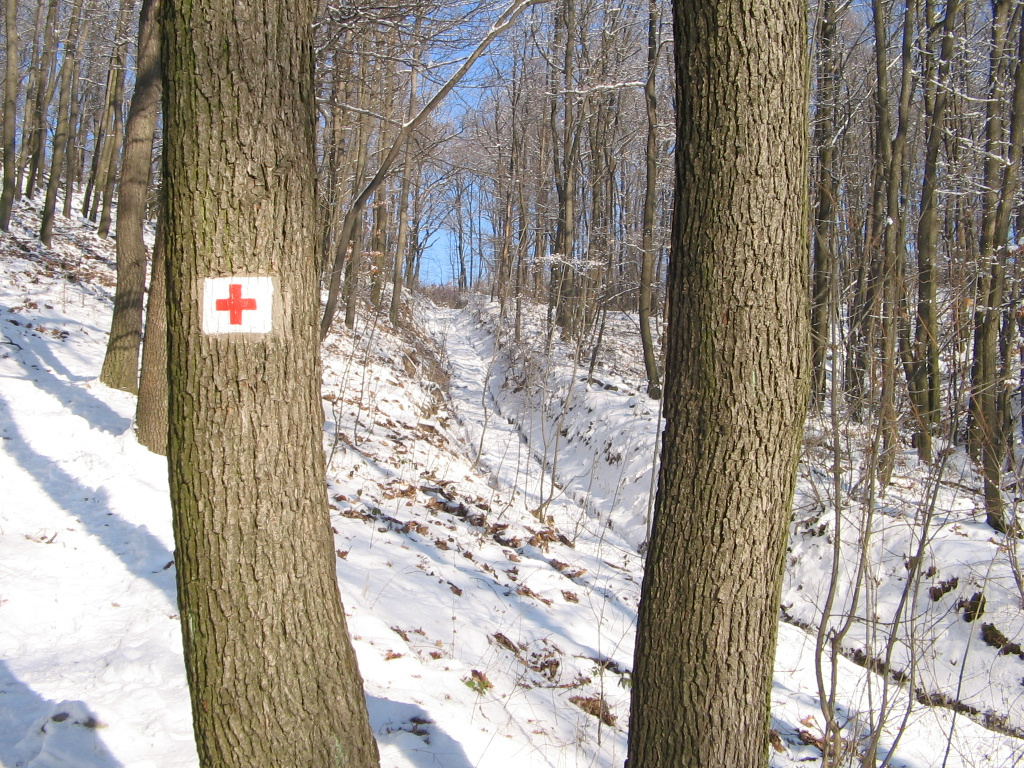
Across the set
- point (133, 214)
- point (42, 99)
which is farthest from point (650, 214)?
point (42, 99)

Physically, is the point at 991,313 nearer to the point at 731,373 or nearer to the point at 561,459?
the point at 561,459

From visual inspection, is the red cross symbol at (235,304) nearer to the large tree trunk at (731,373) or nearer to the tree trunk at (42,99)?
the large tree trunk at (731,373)

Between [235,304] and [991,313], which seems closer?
[235,304]

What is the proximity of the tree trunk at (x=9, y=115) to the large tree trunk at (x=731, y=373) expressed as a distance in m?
16.8

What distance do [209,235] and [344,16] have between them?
19.2 feet

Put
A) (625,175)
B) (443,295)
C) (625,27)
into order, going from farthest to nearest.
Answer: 1. (443,295)
2. (625,175)
3. (625,27)

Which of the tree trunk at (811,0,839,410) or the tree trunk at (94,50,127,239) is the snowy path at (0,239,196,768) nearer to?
the tree trunk at (811,0,839,410)

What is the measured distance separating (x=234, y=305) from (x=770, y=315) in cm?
180

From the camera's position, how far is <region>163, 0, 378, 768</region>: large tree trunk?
1972mm

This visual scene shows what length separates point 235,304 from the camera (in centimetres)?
200

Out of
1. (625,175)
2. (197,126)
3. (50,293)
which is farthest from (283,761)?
(625,175)

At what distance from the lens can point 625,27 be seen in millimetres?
14758

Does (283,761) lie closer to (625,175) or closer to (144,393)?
(144,393)

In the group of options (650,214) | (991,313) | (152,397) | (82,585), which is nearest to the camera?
(82,585)
